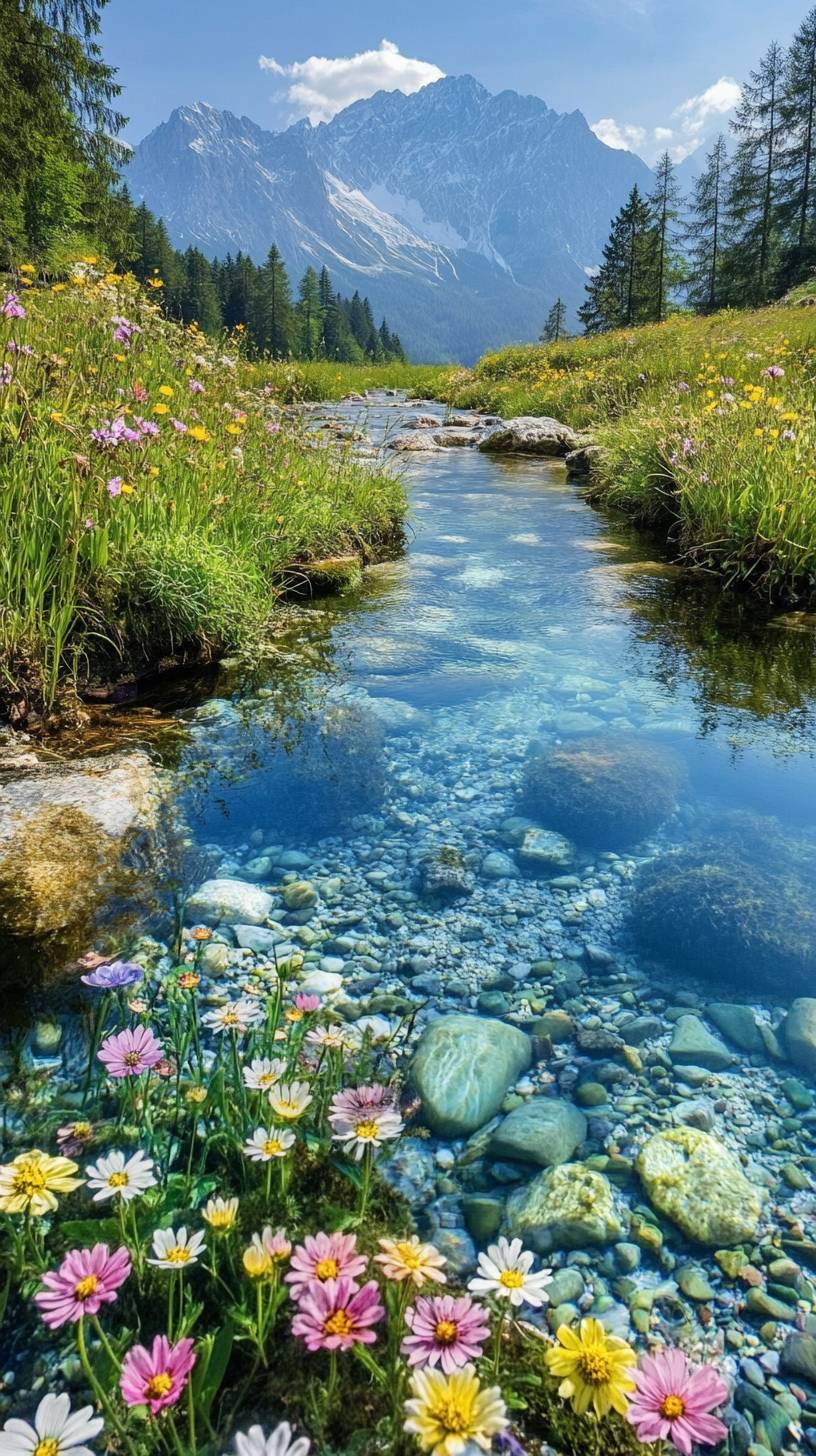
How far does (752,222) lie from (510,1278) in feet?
185

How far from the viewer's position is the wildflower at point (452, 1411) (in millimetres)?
972

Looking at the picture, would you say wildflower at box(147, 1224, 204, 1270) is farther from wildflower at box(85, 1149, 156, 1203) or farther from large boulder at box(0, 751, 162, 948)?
large boulder at box(0, 751, 162, 948)

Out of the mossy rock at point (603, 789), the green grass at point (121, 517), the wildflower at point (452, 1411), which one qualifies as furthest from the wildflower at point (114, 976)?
the green grass at point (121, 517)

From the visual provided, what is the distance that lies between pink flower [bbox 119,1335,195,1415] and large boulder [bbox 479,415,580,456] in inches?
653

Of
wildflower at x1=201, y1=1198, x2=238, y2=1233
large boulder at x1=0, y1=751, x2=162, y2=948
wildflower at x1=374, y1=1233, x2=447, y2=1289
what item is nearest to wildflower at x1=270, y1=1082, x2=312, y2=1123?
wildflower at x1=201, y1=1198, x2=238, y2=1233

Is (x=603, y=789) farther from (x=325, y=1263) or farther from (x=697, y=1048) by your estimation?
(x=325, y=1263)

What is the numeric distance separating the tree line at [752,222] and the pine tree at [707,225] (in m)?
1.42

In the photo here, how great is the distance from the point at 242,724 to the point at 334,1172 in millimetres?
2986

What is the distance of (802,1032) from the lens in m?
2.37

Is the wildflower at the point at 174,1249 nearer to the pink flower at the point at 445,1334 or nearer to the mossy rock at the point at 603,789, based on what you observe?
the pink flower at the point at 445,1334

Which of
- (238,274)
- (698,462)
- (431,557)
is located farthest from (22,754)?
(238,274)

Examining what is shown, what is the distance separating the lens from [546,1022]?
2404 mm

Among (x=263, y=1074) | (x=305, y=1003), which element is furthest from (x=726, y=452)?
(x=263, y=1074)

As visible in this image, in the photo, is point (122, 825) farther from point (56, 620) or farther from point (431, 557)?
point (431, 557)
